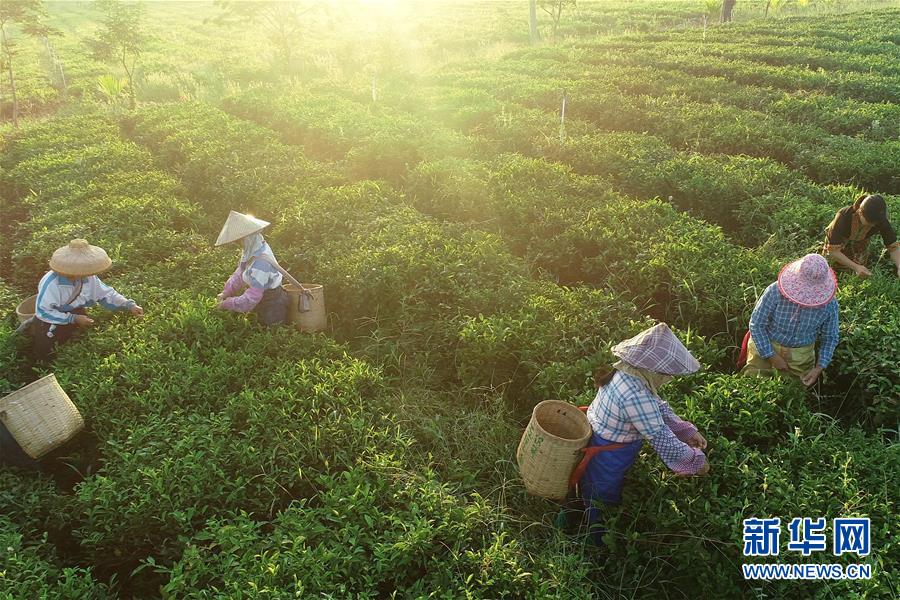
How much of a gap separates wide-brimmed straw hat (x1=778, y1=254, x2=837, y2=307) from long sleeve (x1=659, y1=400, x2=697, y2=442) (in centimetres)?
151

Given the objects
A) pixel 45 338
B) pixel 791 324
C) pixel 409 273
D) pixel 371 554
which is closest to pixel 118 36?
pixel 45 338

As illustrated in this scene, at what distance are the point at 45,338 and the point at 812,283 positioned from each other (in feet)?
24.1

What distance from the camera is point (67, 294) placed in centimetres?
545

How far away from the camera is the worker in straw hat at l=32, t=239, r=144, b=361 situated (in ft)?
17.5

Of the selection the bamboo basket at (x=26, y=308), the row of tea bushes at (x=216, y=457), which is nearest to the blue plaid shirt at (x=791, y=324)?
the row of tea bushes at (x=216, y=457)

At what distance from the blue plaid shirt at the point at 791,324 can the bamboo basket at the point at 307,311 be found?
4.37 m

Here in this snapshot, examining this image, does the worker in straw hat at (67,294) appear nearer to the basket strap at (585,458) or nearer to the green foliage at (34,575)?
the green foliage at (34,575)

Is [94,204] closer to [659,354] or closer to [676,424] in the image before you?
[659,354]

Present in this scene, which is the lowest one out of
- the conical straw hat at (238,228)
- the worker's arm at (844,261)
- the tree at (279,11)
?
the worker's arm at (844,261)

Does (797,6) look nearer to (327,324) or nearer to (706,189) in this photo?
(706,189)

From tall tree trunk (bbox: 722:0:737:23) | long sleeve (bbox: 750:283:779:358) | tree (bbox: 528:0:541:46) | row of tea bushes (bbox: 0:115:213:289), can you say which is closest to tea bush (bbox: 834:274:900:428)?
long sleeve (bbox: 750:283:779:358)

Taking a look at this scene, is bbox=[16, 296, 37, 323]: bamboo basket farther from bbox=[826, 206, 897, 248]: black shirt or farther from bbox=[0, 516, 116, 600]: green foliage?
bbox=[826, 206, 897, 248]: black shirt

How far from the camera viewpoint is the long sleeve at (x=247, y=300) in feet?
18.3

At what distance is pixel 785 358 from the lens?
473 centimetres
